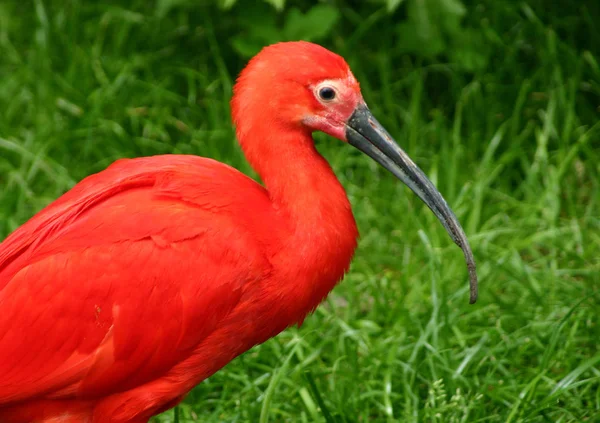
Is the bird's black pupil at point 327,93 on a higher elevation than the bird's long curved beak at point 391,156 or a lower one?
higher

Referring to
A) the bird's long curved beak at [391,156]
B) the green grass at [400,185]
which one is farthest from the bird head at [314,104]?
the green grass at [400,185]

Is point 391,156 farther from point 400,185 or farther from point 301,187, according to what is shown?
point 400,185

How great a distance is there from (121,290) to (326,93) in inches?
36.2

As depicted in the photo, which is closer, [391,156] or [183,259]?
[183,259]

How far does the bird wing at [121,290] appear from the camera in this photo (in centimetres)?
319

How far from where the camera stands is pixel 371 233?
16.1 feet

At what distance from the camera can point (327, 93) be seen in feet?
11.2

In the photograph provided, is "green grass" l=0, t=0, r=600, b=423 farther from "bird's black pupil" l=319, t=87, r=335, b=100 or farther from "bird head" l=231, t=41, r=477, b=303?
"bird's black pupil" l=319, t=87, r=335, b=100

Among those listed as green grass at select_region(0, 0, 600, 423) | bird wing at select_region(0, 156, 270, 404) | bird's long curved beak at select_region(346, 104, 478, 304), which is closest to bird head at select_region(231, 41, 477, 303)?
bird's long curved beak at select_region(346, 104, 478, 304)

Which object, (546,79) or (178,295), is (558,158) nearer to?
(546,79)

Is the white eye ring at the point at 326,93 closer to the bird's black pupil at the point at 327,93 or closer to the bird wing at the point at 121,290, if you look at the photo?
the bird's black pupil at the point at 327,93

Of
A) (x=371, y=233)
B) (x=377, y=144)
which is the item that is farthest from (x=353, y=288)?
(x=377, y=144)

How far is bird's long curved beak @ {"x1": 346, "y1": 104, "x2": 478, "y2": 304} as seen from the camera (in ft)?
11.4

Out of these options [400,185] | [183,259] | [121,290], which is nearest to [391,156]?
[183,259]
